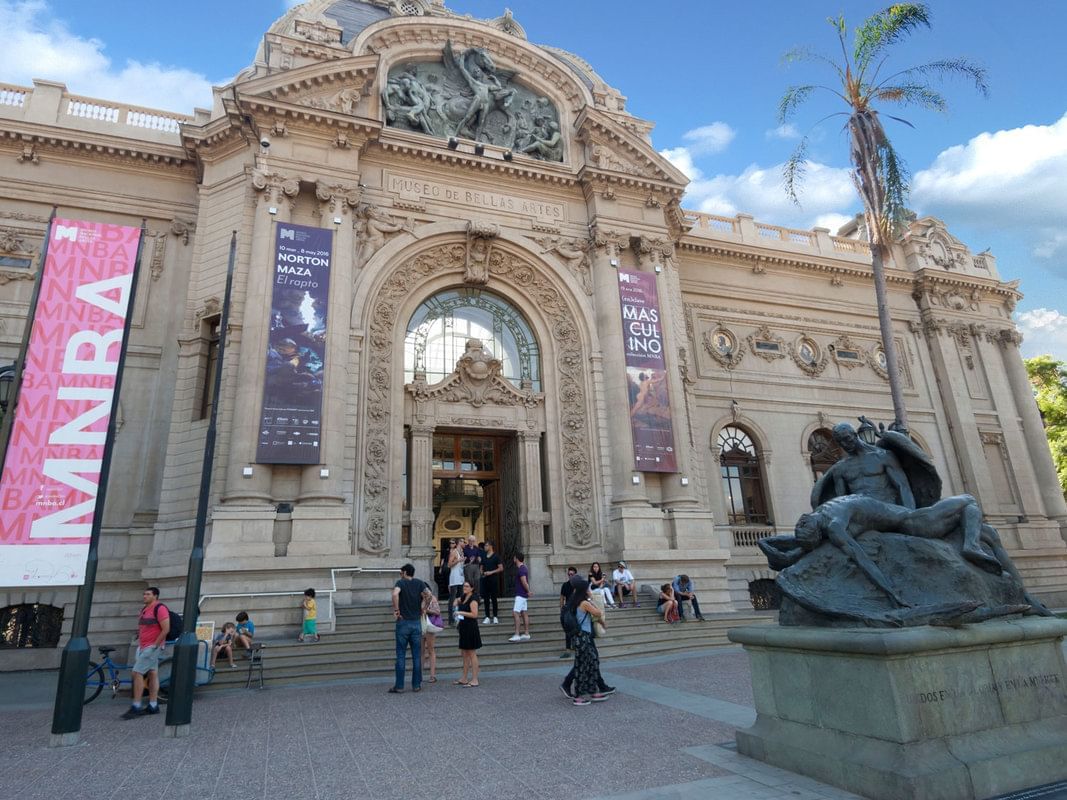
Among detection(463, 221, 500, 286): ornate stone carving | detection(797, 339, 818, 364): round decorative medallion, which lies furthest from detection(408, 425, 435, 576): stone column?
detection(797, 339, 818, 364): round decorative medallion

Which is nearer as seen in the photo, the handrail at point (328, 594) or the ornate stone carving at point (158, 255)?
the handrail at point (328, 594)

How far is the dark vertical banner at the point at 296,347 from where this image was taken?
14961 mm

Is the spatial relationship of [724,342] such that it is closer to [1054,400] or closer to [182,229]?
[182,229]

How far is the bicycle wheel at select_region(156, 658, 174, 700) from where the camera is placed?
9359mm

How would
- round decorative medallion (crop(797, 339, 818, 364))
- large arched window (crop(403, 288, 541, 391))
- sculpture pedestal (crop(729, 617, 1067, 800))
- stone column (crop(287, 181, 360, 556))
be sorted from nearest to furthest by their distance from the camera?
sculpture pedestal (crop(729, 617, 1067, 800)) < stone column (crop(287, 181, 360, 556)) < large arched window (crop(403, 288, 541, 391)) < round decorative medallion (crop(797, 339, 818, 364))

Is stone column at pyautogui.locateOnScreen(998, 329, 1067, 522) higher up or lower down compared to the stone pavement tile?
higher up

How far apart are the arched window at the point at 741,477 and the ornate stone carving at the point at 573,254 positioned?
8.23 metres

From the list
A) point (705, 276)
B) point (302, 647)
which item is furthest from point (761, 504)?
point (302, 647)

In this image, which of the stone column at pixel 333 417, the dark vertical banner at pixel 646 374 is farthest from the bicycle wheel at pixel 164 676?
the dark vertical banner at pixel 646 374

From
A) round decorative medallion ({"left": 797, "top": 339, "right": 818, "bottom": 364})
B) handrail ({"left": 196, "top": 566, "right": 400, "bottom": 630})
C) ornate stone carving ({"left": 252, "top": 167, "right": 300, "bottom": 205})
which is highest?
ornate stone carving ({"left": 252, "top": 167, "right": 300, "bottom": 205})

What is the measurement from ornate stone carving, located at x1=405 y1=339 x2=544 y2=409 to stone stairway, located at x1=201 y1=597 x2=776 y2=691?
20.3 ft

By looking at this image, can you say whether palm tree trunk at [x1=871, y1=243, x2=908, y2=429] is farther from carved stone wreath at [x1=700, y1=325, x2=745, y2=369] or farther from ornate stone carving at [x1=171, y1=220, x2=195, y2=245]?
ornate stone carving at [x1=171, y1=220, x2=195, y2=245]

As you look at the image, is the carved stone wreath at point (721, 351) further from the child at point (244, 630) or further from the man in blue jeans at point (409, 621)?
the child at point (244, 630)

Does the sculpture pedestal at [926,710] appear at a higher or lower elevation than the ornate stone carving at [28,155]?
lower
